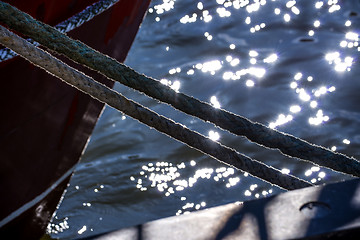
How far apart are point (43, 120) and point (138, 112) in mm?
926

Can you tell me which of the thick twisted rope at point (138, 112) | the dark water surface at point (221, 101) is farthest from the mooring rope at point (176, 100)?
the dark water surface at point (221, 101)

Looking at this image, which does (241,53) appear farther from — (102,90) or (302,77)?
(102,90)

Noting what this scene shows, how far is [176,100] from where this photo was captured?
1851 millimetres

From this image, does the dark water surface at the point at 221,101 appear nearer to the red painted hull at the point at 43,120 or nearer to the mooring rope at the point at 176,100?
the red painted hull at the point at 43,120

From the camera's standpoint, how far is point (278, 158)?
409 centimetres

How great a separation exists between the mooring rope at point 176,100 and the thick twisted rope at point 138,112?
5cm

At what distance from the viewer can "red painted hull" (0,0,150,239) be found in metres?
2.37

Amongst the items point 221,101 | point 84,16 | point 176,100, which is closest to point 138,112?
point 176,100

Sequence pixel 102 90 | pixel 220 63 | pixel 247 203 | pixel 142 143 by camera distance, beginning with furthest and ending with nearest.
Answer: pixel 220 63 → pixel 142 143 → pixel 102 90 → pixel 247 203

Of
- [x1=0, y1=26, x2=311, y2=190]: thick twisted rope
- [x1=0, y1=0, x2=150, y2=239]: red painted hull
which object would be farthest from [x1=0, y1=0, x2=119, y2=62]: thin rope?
[x1=0, y1=26, x2=311, y2=190]: thick twisted rope

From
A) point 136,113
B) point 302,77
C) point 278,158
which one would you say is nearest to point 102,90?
point 136,113

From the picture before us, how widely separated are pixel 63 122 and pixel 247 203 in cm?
170

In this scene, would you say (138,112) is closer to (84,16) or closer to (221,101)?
(84,16)

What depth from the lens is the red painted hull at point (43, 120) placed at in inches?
93.4
